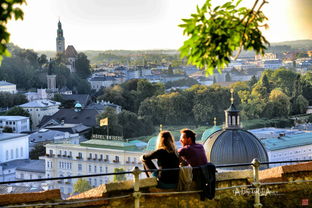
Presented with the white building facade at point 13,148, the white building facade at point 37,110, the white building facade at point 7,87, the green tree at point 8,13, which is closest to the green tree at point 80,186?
the white building facade at point 13,148

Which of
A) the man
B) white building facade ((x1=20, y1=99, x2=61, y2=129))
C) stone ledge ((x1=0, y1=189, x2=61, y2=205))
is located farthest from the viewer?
white building facade ((x1=20, y1=99, x2=61, y2=129))

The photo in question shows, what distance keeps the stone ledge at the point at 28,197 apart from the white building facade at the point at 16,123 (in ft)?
156

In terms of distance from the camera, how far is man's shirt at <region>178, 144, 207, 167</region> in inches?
204

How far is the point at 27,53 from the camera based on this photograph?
81.6 meters

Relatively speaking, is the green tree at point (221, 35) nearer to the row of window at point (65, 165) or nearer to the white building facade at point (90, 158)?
the white building facade at point (90, 158)

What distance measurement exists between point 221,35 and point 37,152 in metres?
40.8

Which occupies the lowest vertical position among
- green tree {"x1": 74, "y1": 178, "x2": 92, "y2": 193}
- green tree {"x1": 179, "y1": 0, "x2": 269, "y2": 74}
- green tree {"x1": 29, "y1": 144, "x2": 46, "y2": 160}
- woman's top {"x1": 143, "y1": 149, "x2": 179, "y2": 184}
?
green tree {"x1": 29, "y1": 144, "x2": 46, "y2": 160}

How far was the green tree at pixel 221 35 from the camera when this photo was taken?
159 inches

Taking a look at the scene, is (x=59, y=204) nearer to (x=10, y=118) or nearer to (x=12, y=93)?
(x=10, y=118)

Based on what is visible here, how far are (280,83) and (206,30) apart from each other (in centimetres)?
6393

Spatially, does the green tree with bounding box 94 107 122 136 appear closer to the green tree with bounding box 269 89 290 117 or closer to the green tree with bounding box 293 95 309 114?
the green tree with bounding box 269 89 290 117

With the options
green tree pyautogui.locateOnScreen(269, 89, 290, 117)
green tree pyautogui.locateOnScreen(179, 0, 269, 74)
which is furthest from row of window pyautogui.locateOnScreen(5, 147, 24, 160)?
green tree pyautogui.locateOnScreen(179, 0, 269, 74)

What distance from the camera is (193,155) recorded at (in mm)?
5180

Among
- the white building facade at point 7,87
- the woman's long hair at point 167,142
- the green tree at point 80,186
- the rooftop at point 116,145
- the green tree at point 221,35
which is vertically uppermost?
the green tree at point 221,35
